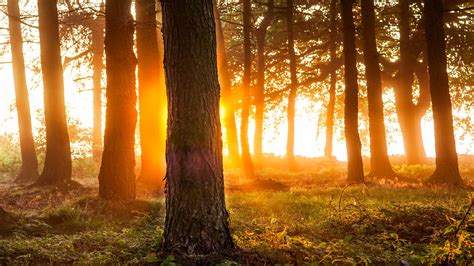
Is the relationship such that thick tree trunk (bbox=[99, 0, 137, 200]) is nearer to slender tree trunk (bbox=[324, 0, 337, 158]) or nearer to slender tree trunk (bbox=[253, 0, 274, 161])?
slender tree trunk (bbox=[253, 0, 274, 161])

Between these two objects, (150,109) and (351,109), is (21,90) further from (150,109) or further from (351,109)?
(351,109)

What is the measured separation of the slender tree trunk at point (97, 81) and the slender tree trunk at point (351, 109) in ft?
37.7

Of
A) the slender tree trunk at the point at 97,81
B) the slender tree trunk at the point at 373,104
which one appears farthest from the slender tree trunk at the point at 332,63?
the slender tree trunk at the point at 97,81

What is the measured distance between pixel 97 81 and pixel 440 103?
19067 millimetres

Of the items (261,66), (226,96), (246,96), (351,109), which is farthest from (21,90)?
(351,109)

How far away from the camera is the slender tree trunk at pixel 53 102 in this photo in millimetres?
14836

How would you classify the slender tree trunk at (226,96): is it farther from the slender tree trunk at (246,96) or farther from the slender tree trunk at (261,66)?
the slender tree trunk at (261,66)

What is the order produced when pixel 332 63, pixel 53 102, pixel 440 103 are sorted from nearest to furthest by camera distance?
pixel 440 103
pixel 53 102
pixel 332 63

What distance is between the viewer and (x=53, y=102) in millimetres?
15516

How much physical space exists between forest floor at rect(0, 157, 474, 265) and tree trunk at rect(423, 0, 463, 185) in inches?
108

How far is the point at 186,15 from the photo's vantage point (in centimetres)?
504

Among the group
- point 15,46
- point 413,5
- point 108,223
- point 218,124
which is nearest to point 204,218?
point 218,124

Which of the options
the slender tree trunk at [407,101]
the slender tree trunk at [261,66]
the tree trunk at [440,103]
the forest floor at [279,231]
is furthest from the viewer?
the slender tree trunk at [261,66]

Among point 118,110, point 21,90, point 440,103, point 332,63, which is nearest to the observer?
point 118,110
